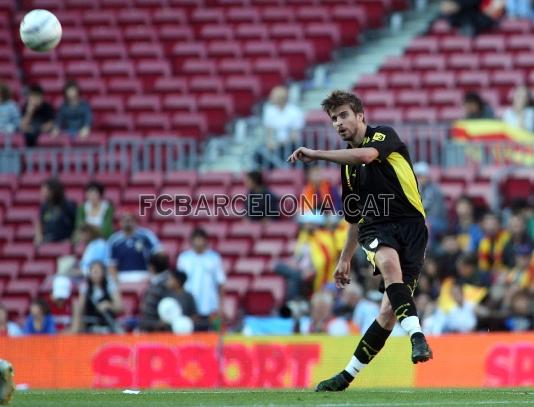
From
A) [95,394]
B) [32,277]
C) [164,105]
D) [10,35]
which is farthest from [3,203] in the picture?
[95,394]

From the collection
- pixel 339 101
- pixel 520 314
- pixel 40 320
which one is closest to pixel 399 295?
pixel 339 101

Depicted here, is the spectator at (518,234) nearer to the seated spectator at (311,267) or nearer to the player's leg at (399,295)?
the seated spectator at (311,267)

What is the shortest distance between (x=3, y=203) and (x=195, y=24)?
5.54 meters

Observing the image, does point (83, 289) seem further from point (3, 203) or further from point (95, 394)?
point (95, 394)

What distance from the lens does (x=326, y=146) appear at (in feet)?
62.2

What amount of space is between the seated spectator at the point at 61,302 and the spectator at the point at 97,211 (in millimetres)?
981

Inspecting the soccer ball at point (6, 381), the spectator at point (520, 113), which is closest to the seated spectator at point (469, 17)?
the spectator at point (520, 113)

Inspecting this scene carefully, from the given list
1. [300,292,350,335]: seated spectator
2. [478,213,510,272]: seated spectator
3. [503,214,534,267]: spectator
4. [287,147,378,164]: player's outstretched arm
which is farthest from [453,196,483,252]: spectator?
[287,147,378,164]: player's outstretched arm

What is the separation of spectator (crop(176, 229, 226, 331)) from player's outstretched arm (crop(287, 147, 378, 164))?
7.09 meters

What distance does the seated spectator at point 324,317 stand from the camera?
15898mm

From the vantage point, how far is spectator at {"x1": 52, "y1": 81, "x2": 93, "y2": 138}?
21.1 meters

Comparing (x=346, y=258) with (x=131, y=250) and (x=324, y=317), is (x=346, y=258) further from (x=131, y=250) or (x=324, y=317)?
(x=131, y=250)

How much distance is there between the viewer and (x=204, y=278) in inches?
656

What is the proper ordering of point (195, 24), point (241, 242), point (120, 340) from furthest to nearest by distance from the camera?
point (195, 24) → point (241, 242) → point (120, 340)
